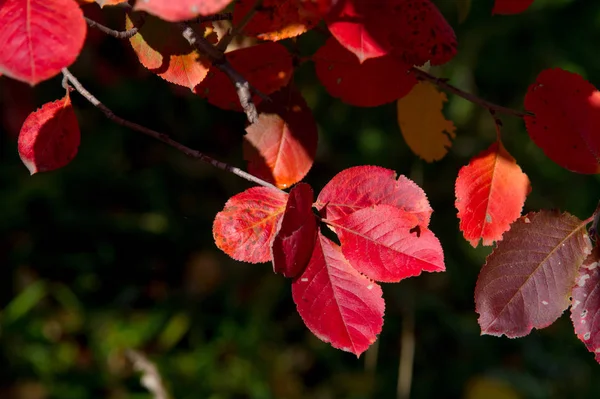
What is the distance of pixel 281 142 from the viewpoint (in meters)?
0.64

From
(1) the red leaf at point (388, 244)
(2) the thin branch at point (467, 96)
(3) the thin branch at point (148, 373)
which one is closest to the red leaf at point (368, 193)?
(1) the red leaf at point (388, 244)

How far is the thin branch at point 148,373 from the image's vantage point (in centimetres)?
175

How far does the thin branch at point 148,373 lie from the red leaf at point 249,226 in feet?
4.43

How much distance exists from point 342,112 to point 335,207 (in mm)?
1598

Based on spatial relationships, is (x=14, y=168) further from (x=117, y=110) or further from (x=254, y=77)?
(x=254, y=77)

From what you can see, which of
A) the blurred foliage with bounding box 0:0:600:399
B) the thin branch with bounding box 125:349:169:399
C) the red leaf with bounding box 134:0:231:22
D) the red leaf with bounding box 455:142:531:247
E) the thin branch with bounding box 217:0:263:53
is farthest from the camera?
the blurred foliage with bounding box 0:0:600:399

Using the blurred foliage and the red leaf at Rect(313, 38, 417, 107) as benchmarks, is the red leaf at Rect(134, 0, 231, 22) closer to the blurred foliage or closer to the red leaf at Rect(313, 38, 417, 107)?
the red leaf at Rect(313, 38, 417, 107)

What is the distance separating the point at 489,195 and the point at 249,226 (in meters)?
0.24

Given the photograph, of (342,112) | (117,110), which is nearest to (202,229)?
(117,110)

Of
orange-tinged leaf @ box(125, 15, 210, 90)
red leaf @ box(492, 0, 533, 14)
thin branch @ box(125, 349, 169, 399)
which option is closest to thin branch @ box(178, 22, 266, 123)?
orange-tinged leaf @ box(125, 15, 210, 90)

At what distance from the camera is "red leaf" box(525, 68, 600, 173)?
58cm

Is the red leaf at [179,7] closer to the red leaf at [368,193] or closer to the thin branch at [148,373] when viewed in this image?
the red leaf at [368,193]

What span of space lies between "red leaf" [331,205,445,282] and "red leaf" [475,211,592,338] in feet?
0.19

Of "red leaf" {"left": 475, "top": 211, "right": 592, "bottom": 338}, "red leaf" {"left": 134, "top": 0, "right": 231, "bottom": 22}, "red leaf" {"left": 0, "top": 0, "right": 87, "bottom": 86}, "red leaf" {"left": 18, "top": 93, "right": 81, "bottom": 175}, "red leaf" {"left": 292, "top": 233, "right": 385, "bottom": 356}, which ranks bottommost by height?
"red leaf" {"left": 292, "top": 233, "right": 385, "bottom": 356}
